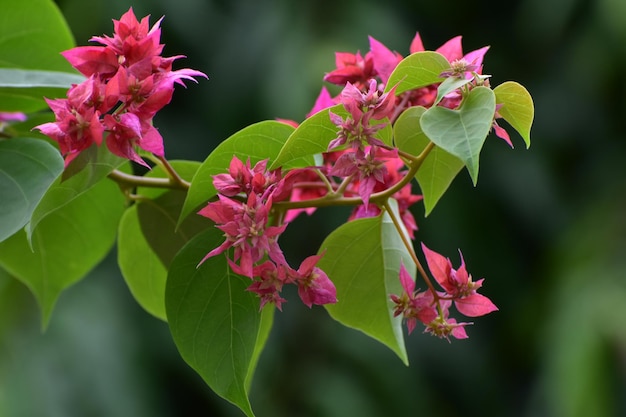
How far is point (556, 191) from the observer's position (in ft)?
8.45

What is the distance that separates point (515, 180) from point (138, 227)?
7.25ft

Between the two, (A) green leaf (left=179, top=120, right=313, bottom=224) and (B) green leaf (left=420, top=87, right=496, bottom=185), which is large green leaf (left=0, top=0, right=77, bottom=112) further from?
(B) green leaf (left=420, top=87, right=496, bottom=185)

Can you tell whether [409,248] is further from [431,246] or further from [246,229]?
[431,246]

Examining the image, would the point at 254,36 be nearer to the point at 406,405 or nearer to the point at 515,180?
the point at 515,180

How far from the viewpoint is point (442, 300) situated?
444mm

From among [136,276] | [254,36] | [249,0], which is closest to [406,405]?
[254,36]

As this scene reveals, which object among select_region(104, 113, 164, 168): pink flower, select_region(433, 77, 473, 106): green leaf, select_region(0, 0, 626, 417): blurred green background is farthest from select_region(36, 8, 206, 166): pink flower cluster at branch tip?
select_region(0, 0, 626, 417): blurred green background

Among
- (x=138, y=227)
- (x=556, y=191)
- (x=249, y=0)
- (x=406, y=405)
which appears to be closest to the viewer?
(x=138, y=227)

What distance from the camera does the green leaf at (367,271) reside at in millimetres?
461

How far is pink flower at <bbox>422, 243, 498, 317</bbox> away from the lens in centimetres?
43

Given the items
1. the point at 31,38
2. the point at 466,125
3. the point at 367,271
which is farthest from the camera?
the point at 31,38

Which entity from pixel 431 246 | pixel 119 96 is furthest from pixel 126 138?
pixel 431 246

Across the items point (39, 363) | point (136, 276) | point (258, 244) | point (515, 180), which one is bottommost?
point (39, 363)

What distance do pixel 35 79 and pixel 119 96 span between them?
129 millimetres
